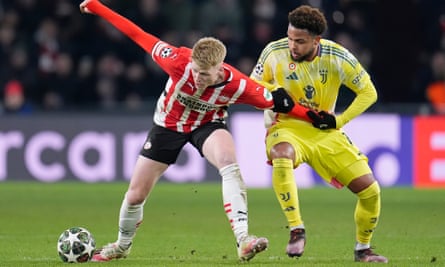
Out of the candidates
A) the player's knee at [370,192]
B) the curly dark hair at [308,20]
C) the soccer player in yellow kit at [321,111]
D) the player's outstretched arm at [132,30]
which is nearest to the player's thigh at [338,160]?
the soccer player in yellow kit at [321,111]

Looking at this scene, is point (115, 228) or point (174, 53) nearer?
point (174, 53)

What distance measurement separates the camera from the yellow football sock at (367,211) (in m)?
9.13

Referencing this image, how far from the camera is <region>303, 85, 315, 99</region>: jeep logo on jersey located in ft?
30.6

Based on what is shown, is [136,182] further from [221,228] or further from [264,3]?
[264,3]

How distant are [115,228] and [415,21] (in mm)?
10098

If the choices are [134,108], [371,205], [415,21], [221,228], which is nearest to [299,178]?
[134,108]

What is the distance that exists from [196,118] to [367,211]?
1606 mm

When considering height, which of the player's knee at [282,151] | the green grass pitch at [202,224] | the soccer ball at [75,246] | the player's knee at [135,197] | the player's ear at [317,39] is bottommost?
the green grass pitch at [202,224]

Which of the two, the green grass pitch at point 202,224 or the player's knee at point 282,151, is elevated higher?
the player's knee at point 282,151

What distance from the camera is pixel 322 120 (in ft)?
30.1

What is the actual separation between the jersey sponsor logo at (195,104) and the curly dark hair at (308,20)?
0.94 metres

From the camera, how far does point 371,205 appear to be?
9.18m

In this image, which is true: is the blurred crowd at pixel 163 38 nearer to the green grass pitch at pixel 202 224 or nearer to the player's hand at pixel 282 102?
the green grass pitch at pixel 202 224

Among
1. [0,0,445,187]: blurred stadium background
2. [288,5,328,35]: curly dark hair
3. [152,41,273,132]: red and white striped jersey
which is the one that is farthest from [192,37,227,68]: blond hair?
[0,0,445,187]: blurred stadium background
